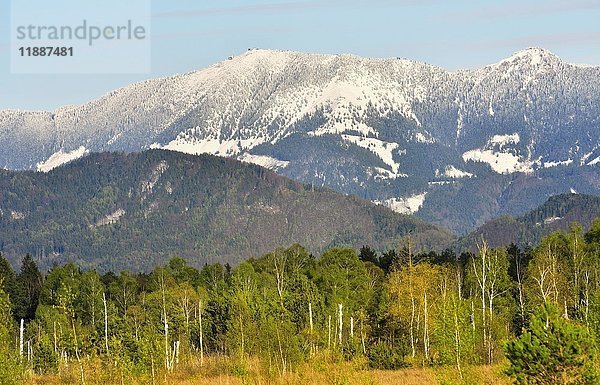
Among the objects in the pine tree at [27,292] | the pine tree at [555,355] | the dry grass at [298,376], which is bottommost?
the dry grass at [298,376]

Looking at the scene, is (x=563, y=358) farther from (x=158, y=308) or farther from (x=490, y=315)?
(x=158, y=308)

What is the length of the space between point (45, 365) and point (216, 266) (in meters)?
69.4

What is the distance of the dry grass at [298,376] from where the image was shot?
4297cm

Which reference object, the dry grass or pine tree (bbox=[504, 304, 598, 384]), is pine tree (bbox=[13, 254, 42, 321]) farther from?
pine tree (bbox=[504, 304, 598, 384])

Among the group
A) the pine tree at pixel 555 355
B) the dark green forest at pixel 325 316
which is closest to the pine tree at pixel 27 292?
the dark green forest at pixel 325 316

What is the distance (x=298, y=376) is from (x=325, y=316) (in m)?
57.4

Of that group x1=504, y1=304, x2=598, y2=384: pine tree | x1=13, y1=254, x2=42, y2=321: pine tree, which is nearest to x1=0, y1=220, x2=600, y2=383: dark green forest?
x1=504, y1=304, x2=598, y2=384: pine tree

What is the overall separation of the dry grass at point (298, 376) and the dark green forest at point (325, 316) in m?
0.70

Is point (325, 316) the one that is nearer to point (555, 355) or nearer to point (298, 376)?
point (298, 376)

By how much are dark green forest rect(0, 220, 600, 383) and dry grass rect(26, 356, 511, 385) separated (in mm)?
700

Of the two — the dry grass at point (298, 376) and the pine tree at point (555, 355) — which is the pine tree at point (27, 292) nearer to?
the dry grass at point (298, 376)

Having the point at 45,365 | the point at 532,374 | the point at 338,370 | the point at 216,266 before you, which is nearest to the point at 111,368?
the point at 338,370

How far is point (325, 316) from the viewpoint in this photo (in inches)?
4038

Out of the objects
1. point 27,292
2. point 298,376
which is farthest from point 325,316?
point 27,292
